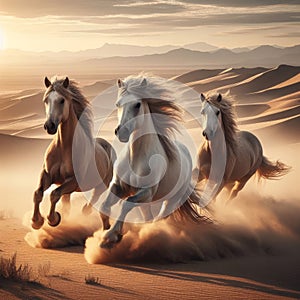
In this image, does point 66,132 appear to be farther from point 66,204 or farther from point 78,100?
point 66,204

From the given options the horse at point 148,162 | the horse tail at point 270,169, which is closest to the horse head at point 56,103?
the horse at point 148,162

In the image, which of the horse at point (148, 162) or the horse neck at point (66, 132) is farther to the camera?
the horse neck at point (66, 132)

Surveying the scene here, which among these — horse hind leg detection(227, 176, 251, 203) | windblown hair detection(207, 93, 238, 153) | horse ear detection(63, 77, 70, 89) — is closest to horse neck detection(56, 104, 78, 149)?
horse ear detection(63, 77, 70, 89)

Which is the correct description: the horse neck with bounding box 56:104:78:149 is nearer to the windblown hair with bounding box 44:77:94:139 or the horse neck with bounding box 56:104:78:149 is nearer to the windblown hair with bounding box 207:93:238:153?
the windblown hair with bounding box 44:77:94:139

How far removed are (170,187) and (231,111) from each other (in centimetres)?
67

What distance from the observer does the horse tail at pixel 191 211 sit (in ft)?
11.9

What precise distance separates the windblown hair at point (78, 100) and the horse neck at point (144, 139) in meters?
0.32

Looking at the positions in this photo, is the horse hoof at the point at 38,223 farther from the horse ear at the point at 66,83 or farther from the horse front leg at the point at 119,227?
the horse ear at the point at 66,83

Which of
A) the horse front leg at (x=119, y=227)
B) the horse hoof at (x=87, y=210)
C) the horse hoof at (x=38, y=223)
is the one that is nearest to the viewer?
the horse front leg at (x=119, y=227)

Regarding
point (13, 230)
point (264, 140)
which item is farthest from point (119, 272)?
point (264, 140)

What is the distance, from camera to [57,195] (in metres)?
3.51

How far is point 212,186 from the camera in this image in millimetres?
3885

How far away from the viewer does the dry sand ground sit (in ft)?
10.9

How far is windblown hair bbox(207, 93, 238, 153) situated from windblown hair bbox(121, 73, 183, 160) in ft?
0.97
